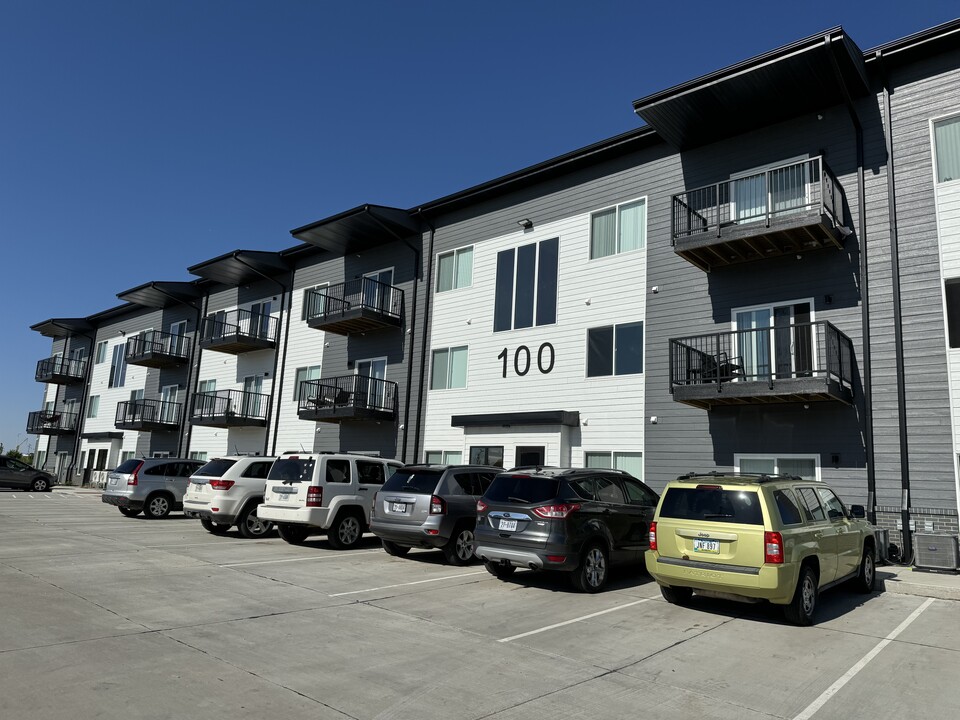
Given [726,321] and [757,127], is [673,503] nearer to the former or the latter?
[726,321]

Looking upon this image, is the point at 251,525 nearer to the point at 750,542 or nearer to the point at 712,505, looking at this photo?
the point at 712,505

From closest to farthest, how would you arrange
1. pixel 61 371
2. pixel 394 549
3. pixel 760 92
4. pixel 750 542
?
pixel 750 542
pixel 394 549
pixel 760 92
pixel 61 371

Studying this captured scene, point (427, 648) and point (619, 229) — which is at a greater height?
point (619, 229)

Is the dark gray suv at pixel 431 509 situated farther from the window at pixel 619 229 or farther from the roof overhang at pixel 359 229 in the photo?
the roof overhang at pixel 359 229

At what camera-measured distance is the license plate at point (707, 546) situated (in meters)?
8.04

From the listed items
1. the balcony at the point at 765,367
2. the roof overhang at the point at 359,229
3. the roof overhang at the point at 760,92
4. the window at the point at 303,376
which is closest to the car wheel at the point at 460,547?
the balcony at the point at 765,367

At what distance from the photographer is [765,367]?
14391mm

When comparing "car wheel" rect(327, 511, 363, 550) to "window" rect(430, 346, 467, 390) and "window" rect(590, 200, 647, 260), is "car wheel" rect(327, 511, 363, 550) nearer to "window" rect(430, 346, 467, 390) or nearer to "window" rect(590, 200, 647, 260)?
"window" rect(430, 346, 467, 390)

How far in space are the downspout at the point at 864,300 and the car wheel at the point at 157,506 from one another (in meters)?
17.7

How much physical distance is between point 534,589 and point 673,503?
2.62 meters

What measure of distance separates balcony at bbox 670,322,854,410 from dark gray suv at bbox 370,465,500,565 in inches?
211

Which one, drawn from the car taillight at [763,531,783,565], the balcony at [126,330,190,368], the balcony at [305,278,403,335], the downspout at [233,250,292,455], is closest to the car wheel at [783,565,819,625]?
the car taillight at [763,531,783,565]

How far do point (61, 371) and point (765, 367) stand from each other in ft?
148

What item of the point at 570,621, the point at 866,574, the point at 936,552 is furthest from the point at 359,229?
the point at 936,552
